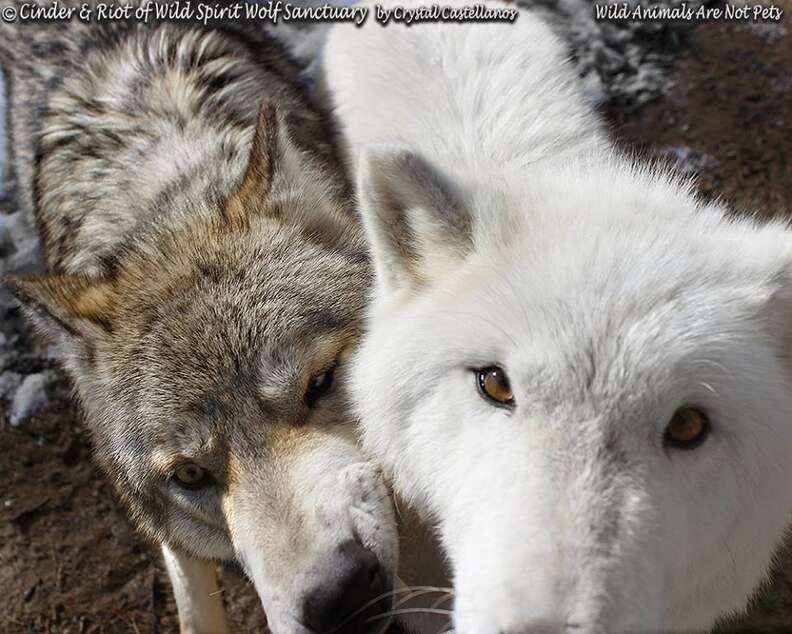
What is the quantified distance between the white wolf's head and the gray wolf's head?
1.04ft

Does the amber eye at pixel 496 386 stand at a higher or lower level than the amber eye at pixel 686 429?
lower

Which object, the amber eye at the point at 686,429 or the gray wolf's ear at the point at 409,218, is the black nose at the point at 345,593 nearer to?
the gray wolf's ear at the point at 409,218

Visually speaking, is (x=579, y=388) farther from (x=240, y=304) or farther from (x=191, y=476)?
(x=191, y=476)

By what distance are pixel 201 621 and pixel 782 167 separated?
466 cm

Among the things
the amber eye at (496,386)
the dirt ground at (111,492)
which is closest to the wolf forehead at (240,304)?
the amber eye at (496,386)

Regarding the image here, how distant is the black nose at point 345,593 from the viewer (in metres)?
2.49

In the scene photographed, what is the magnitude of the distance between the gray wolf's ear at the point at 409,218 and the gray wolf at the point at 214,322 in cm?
45

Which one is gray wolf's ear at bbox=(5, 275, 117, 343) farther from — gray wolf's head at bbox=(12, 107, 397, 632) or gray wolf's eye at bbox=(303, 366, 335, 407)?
gray wolf's eye at bbox=(303, 366, 335, 407)

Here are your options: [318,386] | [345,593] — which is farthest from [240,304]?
[345,593]

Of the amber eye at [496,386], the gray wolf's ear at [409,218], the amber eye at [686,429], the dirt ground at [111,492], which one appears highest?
the gray wolf's ear at [409,218]

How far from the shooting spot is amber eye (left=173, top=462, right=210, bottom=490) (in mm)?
3004

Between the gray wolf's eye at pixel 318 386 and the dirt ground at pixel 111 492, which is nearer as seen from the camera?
the gray wolf's eye at pixel 318 386

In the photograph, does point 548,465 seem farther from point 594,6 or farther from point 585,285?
point 594,6

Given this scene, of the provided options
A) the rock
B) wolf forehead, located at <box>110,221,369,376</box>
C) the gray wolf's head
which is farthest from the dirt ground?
wolf forehead, located at <box>110,221,369,376</box>
